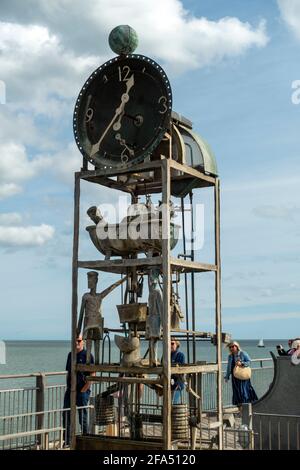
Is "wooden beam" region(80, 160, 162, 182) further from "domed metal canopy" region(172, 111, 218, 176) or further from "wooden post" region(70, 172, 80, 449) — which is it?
"domed metal canopy" region(172, 111, 218, 176)

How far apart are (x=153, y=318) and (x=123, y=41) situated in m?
4.52

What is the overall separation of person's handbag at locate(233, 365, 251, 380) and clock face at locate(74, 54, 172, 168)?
6.98m

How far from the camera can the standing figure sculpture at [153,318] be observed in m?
10.8

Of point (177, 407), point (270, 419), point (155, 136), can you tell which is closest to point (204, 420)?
point (270, 419)

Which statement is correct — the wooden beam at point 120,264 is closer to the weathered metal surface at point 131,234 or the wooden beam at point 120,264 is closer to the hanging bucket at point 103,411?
the weathered metal surface at point 131,234

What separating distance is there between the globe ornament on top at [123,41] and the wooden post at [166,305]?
6.94 feet

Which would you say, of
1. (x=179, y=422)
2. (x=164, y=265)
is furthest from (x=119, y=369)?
(x=164, y=265)

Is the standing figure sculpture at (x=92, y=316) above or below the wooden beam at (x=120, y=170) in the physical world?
below

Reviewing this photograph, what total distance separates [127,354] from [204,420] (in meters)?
6.49

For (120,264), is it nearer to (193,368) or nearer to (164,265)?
(164,265)

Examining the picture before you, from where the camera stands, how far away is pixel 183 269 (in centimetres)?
1189

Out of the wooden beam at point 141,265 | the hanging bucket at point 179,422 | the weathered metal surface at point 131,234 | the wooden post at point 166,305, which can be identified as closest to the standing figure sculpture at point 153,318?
the wooden post at point 166,305

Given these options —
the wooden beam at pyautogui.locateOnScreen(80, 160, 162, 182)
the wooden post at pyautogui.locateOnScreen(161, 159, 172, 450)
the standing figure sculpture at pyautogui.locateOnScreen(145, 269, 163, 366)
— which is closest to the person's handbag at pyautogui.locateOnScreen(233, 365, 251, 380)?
the standing figure sculpture at pyautogui.locateOnScreen(145, 269, 163, 366)

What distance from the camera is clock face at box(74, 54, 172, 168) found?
11188 mm
